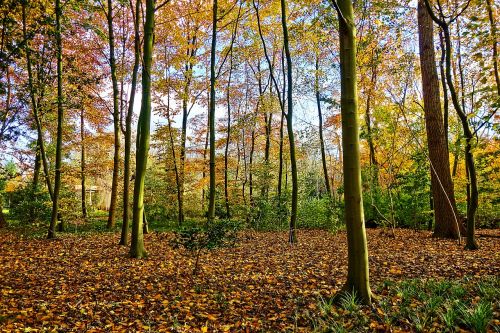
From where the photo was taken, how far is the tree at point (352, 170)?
3371mm

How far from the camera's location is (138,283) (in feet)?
16.0

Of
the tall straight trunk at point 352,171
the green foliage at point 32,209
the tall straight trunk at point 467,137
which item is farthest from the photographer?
the green foliage at point 32,209

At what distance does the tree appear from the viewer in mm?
3371

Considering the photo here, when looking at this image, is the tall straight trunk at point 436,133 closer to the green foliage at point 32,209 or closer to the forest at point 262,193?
the forest at point 262,193

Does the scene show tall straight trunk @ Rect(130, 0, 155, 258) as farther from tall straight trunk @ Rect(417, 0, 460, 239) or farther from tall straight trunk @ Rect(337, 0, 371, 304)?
tall straight trunk @ Rect(417, 0, 460, 239)

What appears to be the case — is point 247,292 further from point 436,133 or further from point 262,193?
point 262,193

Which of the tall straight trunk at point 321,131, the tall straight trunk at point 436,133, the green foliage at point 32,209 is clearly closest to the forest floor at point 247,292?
the tall straight trunk at point 436,133

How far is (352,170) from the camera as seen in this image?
3.38m

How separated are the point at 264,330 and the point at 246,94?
1869cm

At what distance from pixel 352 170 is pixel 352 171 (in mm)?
11

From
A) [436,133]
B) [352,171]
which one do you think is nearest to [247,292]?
[352,171]

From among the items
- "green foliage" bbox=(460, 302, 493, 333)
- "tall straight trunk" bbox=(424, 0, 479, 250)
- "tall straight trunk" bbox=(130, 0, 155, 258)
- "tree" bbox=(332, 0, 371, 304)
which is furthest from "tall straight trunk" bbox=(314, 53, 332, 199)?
"green foliage" bbox=(460, 302, 493, 333)

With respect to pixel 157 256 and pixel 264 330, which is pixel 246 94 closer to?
pixel 157 256

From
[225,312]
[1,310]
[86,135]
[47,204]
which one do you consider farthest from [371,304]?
[86,135]
